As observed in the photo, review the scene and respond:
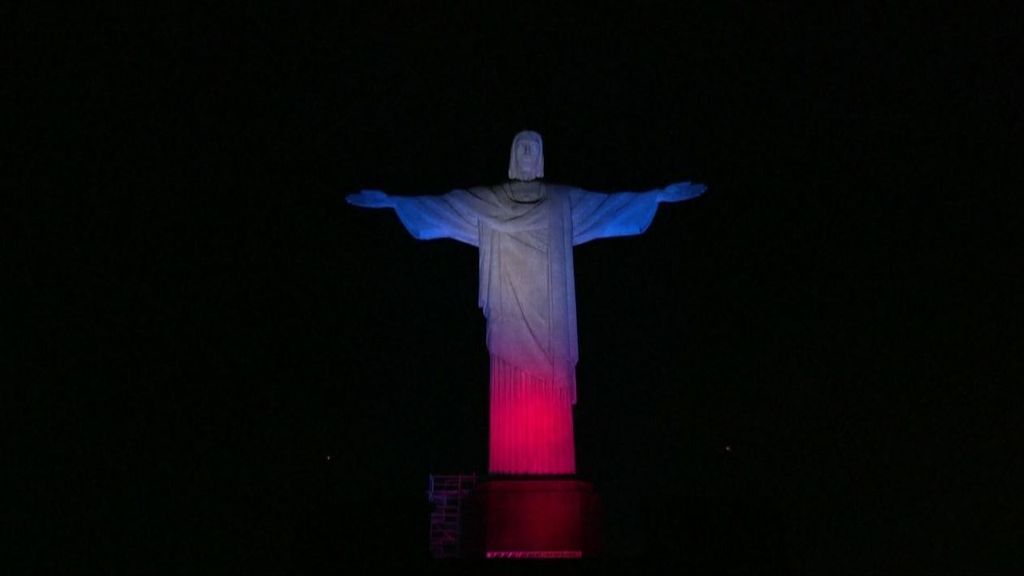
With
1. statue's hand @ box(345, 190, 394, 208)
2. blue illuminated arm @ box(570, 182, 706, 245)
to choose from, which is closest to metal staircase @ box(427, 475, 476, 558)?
blue illuminated arm @ box(570, 182, 706, 245)

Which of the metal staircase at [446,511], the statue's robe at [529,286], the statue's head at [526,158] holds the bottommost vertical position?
the metal staircase at [446,511]

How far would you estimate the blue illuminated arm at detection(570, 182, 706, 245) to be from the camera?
7.08 meters

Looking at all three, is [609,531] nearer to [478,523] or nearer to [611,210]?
[478,523]

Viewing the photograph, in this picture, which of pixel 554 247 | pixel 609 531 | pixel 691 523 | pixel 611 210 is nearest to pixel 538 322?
pixel 554 247

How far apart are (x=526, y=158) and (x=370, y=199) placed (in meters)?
1.36

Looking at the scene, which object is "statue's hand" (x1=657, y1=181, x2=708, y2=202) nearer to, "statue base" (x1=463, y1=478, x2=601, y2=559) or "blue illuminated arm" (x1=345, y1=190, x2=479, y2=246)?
"blue illuminated arm" (x1=345, y1=190, x2=479, y2=246)

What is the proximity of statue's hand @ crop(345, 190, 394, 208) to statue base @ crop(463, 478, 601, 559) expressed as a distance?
2444 mm

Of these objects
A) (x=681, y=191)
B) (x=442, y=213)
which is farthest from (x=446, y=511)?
(x=681, y=191)

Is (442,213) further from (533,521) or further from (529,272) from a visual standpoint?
(533,521)

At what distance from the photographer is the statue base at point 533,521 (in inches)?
239

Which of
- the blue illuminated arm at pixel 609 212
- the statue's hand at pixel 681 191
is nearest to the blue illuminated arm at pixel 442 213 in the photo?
the blue illuminated arm at pixel 609 212

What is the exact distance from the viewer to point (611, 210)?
715 centimetres

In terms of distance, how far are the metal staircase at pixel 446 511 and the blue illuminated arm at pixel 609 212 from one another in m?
2.50

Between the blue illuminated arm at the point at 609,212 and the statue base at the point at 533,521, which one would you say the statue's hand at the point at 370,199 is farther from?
the statue base at the point at 533,521
